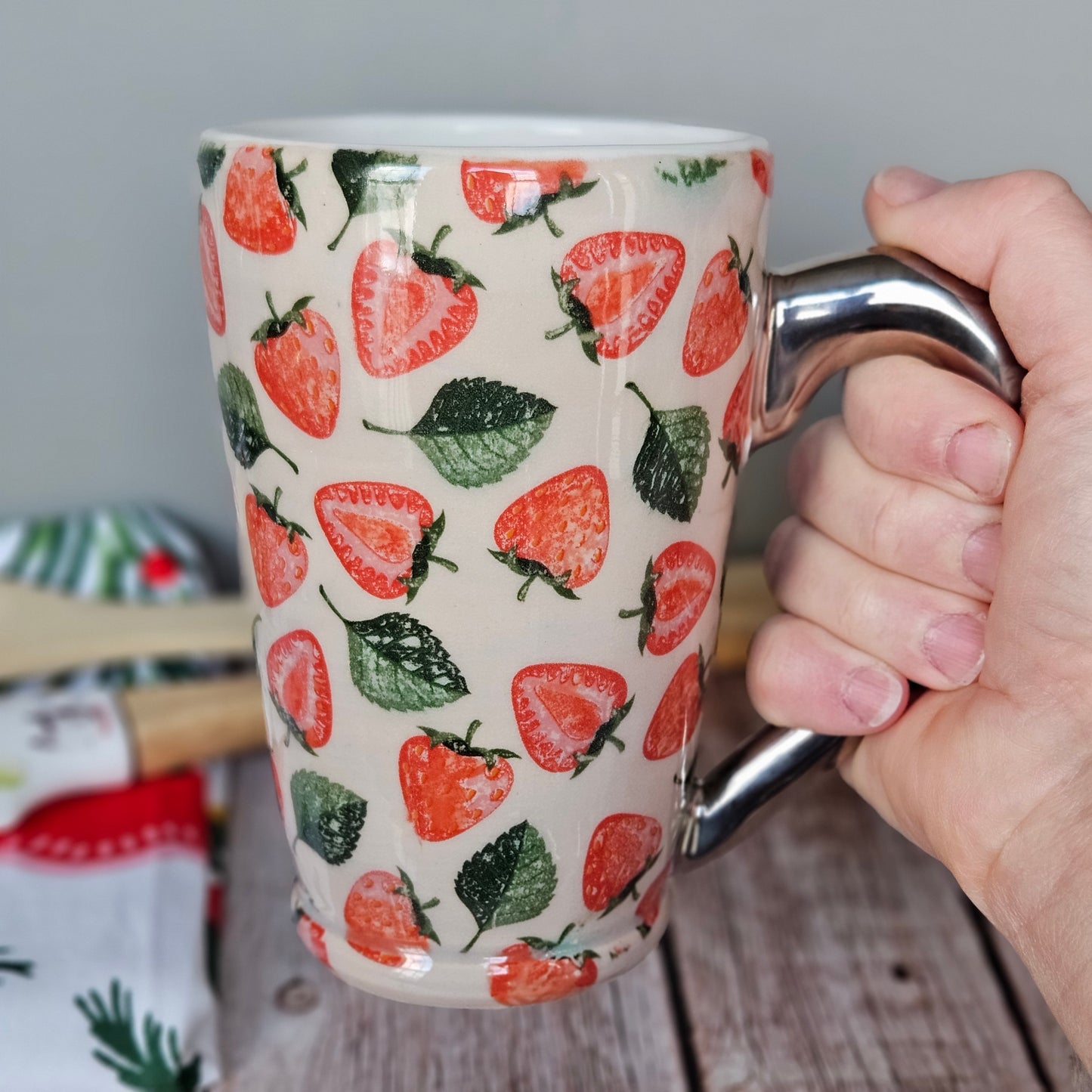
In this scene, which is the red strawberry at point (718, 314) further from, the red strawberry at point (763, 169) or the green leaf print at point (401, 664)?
the green leaf print at point (401, 664)

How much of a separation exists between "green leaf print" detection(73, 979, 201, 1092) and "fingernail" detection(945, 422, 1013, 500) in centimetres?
41

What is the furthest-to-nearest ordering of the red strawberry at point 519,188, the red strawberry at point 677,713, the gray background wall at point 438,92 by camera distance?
the gray background wall at point 438,92 → the red strawberry at point 677,713 → the red strawberry at point 519,188

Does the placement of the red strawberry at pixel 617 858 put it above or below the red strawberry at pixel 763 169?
below

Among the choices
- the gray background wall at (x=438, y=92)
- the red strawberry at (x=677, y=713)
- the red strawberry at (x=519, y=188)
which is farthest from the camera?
the gray background wall at (x=438, y=92)

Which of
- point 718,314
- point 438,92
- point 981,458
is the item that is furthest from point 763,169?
point 438,92

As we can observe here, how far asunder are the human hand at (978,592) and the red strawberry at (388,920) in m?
0.18

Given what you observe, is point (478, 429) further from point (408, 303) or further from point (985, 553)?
point (985, 553)

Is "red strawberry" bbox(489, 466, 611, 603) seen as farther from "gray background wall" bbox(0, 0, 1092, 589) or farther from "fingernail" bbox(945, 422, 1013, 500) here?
"gray background wall" bbox(0, 0, 1092, 589)

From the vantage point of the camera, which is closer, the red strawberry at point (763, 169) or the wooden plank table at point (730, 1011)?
the red strawberry at point (763, 169)

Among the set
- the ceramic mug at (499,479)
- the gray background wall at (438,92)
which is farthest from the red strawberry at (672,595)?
the gray background wall at (438,92)

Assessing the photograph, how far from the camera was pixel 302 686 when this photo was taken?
1.44 feet

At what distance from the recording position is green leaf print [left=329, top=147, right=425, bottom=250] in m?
0.35

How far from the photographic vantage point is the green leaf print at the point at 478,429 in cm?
37

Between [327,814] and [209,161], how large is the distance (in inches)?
9.5
